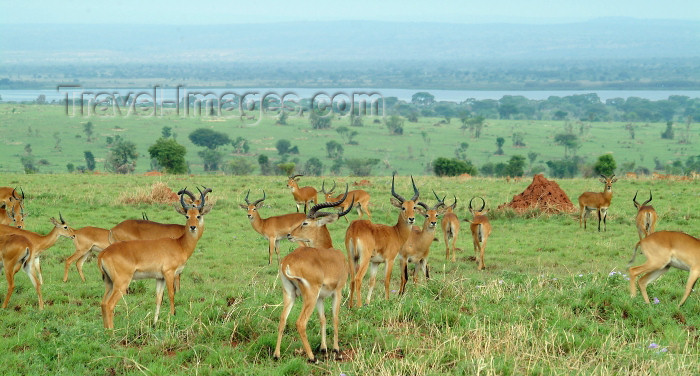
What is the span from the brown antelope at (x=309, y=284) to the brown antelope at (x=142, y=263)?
2.14m

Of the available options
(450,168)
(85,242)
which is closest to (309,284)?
(85,242)

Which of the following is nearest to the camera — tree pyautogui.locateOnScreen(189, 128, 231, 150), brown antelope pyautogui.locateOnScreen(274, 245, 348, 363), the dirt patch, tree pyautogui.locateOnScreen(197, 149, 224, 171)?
brown antelope pyautogui.locateOnScreen(274, 245, 348, 363)

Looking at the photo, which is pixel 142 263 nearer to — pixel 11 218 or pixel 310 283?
pixel 310 283

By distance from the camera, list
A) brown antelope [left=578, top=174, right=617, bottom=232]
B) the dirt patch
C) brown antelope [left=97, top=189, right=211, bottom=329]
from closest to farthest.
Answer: brown antelope [left=97, top=189, right=211, bottom=329], brown antelope [left=578, top=174, right=617, bottom=232], the dirt patch

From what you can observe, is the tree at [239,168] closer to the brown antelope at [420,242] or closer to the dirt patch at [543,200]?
the dirt patch at [543,200]

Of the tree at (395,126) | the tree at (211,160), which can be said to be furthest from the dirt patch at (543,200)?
the tree at (395,126)

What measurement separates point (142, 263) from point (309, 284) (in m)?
2.66

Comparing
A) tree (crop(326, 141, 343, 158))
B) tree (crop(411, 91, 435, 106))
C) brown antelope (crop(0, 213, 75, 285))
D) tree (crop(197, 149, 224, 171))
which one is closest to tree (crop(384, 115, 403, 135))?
→ tree (crop(326, 141, 343, 158))

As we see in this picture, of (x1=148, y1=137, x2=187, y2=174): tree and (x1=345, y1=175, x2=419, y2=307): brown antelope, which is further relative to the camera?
(x1=148, y1=137, x2=187, y2=174): tree

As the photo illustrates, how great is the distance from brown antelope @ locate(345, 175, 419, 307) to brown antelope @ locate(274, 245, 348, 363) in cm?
169

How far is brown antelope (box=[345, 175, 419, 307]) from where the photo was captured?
992cm

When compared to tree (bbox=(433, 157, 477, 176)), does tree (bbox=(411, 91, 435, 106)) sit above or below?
above

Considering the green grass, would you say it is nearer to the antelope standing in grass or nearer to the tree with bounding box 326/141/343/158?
the tree with bounding box 326/141/343/158

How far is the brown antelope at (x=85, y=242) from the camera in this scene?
11812mm
